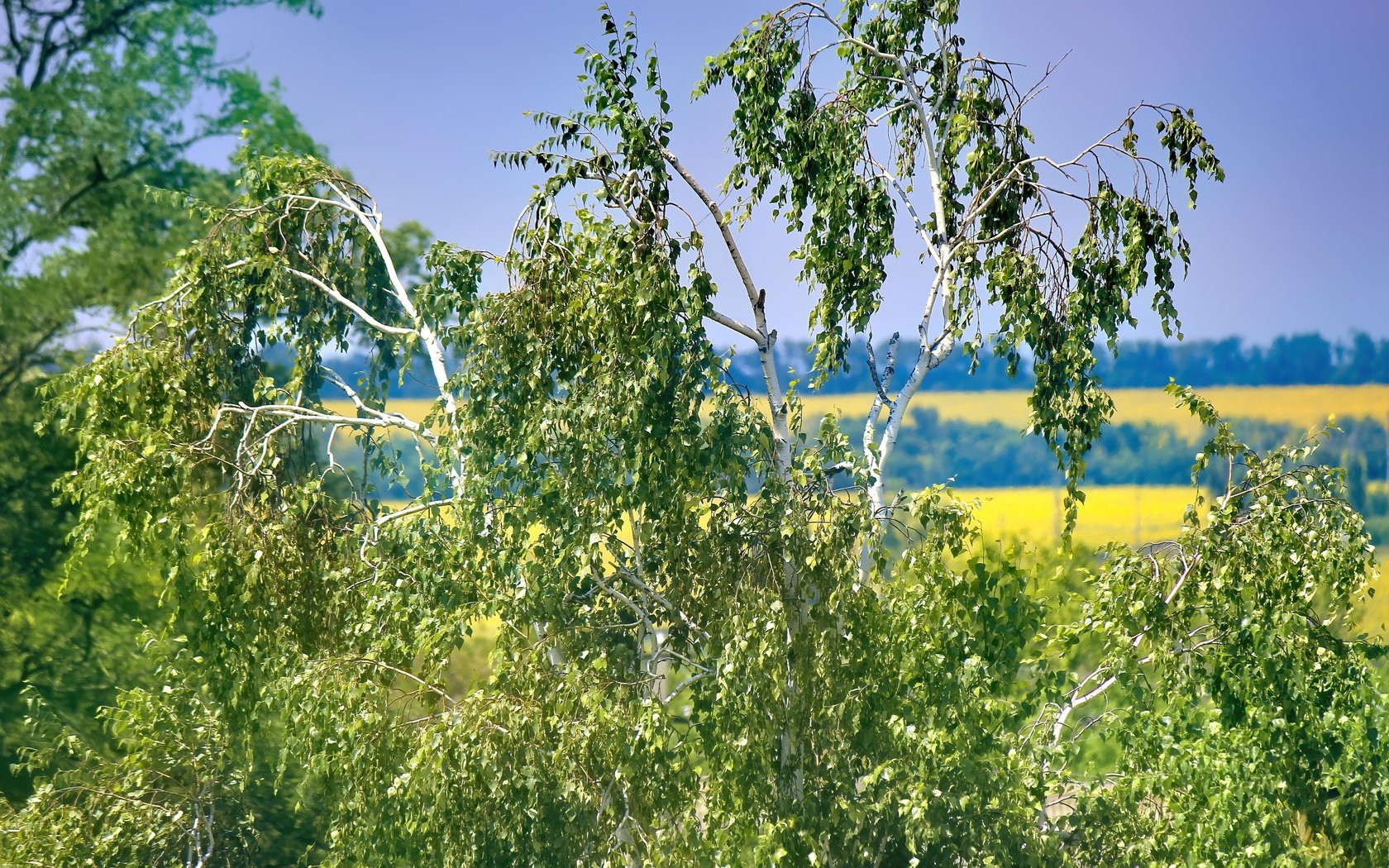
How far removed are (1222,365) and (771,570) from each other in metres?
34.7

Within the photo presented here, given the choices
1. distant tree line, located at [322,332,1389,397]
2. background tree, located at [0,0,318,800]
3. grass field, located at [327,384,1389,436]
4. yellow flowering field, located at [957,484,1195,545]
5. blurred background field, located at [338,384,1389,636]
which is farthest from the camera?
distant tree line, located at [322,332,1389,397]

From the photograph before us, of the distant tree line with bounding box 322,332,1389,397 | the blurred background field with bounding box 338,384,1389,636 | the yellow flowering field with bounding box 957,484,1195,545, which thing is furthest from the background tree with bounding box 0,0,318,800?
the yellow flowering field with bounding box 957,484,1195,545

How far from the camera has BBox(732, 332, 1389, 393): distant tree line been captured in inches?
1326

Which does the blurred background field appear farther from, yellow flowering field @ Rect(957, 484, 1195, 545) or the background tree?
the background tree

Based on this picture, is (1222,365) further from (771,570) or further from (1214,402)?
(771,570)

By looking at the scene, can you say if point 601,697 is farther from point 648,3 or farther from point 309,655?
point 648,3

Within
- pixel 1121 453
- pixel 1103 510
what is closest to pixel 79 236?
pixel 1103 510

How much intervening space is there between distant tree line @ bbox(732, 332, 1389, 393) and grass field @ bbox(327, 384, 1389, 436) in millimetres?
288

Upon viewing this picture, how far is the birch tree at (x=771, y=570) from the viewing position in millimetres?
5855

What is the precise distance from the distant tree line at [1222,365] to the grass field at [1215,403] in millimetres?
288

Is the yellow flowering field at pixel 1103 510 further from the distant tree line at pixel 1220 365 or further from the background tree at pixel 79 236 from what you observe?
the background tree at pixel 79 236

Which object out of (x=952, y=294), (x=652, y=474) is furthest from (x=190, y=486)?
(x=952, y=294)

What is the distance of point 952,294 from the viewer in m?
7.12

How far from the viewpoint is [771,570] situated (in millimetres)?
5762
